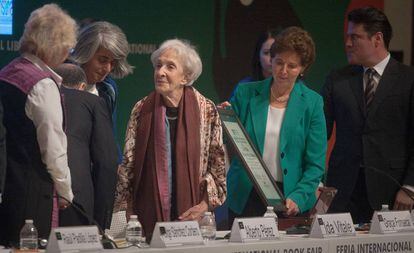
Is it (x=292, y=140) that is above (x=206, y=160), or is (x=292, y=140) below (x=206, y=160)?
above

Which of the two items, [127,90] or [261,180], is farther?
[127,90]

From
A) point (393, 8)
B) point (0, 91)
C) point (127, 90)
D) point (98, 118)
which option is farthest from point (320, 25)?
point (0, 91)

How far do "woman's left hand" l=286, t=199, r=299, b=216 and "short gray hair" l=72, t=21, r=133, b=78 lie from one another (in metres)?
1.05

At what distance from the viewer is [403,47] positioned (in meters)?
8.22

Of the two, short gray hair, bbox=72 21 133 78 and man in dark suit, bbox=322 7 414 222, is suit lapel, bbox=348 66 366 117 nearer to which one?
man in dark suit, bbox=322 7 414 222

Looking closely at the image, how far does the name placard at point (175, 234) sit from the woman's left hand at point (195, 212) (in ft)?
3.10

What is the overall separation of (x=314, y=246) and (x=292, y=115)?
3.52 ft

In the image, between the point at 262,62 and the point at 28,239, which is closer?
the point at 28,239

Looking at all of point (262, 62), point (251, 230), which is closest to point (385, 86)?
point (262, 62)

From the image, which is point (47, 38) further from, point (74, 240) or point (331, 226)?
point (331, 226)

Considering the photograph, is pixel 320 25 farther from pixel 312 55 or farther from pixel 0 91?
pixel 0 91

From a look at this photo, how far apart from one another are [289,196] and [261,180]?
1.03ft

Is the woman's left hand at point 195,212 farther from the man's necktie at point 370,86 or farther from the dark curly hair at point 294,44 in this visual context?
the man's necktie at point 370,86

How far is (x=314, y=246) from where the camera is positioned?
409 cm
